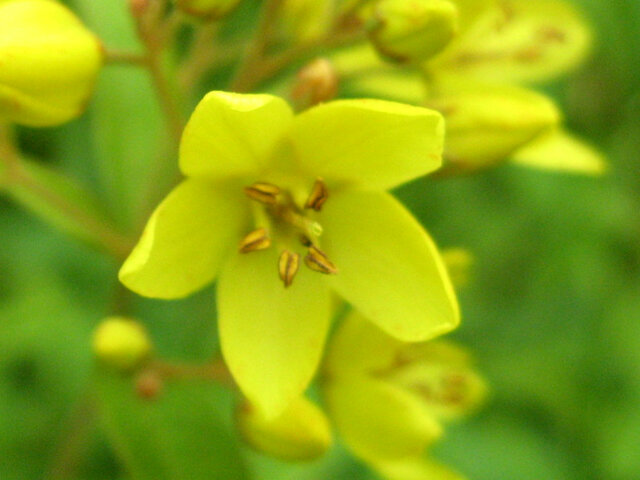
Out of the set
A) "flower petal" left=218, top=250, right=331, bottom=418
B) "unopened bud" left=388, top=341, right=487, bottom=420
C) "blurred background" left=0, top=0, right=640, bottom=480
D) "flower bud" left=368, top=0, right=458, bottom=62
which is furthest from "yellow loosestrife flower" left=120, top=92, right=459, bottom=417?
"blurred background" left=0, top=0, right=640, bottom=480

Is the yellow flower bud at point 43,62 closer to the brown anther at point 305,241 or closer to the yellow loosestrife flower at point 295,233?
the yellow loosestrife flower at point 295,233

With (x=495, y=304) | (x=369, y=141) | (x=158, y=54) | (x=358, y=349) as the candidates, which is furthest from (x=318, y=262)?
(x=495, y=304)

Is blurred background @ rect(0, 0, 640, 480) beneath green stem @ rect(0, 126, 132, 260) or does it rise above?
beneath

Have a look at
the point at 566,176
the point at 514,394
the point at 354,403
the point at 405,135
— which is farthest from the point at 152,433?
the point at 566,176

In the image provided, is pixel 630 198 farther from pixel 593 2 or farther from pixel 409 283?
pixel 409 283

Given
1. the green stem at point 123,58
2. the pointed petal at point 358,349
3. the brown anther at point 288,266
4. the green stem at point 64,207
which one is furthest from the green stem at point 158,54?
the pointed petal at point 358,349

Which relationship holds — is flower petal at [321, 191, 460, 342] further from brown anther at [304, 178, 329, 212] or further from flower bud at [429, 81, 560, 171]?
flower bud at [429, 81, 560, 171]

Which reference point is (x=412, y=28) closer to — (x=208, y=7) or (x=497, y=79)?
(x=208, y=7)
